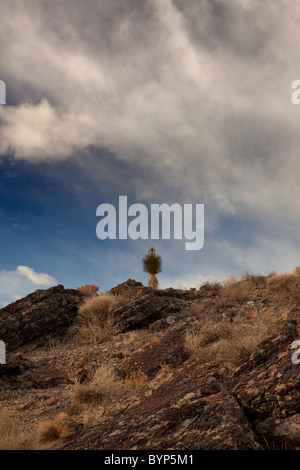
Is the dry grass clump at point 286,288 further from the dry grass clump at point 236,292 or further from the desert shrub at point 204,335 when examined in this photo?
the desert shrub at point 204,335

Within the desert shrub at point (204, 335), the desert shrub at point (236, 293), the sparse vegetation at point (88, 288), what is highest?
the sparse vegetation at point (88, 288)

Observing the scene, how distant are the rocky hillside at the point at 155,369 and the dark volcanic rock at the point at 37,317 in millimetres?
56

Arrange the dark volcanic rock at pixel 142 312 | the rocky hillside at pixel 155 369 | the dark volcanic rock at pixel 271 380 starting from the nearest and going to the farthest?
the rocky hillside at pixel 155 369, the dark volcanic rock at pixel 271 380, the dark volcanic rock at pixel 142 312

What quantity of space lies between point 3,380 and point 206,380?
8.73 m

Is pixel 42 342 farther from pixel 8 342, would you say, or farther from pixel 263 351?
pixel 263 351

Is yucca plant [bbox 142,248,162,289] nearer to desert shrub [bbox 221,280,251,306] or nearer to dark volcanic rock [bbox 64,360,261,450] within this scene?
desert shrub [bbox 221,280,251,306]

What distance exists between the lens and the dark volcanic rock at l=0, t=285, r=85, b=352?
17.3 m

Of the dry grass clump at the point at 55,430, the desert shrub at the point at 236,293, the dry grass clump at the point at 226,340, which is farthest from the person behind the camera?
the desert shrub at the point at 236,293

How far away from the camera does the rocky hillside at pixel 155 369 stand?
16.5ft

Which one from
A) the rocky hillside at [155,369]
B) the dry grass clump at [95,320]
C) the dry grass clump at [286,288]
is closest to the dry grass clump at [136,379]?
the rocky hillside at [155,369]

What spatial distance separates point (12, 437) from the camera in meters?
6.60

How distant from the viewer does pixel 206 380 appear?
6.09m

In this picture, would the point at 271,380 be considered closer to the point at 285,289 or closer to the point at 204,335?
the point at 204,335

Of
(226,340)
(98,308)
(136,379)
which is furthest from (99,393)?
(98,308)
